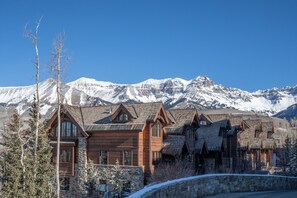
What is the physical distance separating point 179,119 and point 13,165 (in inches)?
693

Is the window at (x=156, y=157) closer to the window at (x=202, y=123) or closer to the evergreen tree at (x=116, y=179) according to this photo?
the evergreen tree at (x=116, y=179)

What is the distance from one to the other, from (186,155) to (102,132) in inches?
329

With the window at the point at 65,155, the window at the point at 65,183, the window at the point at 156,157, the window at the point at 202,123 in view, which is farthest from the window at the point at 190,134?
the window at the point at 65,183

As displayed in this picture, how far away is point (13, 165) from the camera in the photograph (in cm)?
3209

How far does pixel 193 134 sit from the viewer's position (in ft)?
141

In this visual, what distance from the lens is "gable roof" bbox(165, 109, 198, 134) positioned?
4087 cm

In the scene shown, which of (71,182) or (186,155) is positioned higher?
(186,155)

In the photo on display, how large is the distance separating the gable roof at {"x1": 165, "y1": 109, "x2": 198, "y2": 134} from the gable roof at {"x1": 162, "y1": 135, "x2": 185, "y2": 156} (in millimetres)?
1251

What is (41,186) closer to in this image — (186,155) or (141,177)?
(141,177)

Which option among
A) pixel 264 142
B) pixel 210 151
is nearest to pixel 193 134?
pixel 210 151

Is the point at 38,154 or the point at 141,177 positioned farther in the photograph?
the point at 141,177

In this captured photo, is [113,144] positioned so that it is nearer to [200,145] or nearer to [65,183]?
[65,183]

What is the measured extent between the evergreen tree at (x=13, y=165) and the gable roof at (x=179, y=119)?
15.0m

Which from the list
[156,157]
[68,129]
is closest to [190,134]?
[156,157]
